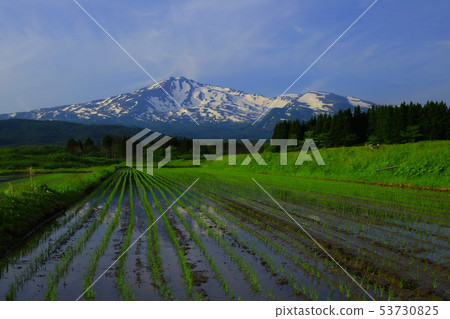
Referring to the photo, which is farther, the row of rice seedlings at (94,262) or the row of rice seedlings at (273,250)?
the row of rice seedlings at (273,250)

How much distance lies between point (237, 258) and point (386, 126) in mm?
76573

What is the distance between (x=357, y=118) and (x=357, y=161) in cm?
6302

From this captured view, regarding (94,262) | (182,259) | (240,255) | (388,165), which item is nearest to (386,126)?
(388,165)

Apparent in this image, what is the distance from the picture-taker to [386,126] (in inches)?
2987

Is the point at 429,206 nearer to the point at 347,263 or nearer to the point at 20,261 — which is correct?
the point at 347,263

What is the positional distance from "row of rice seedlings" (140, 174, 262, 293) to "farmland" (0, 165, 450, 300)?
2cm

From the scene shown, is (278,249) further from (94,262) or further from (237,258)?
(94,262)

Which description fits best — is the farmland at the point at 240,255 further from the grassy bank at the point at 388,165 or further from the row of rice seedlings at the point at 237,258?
the grassy bank at the point at 388,165

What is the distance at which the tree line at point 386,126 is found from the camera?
70.6m

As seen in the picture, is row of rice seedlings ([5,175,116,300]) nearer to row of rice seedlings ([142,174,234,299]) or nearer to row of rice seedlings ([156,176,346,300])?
row of rice seedlings ([142,174,234,299])

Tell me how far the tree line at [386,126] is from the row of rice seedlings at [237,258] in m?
70.3

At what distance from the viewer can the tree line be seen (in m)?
70.6

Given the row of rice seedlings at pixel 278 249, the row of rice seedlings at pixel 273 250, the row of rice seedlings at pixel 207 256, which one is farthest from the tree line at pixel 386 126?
the row of rice seedlings at pixel 207 256
